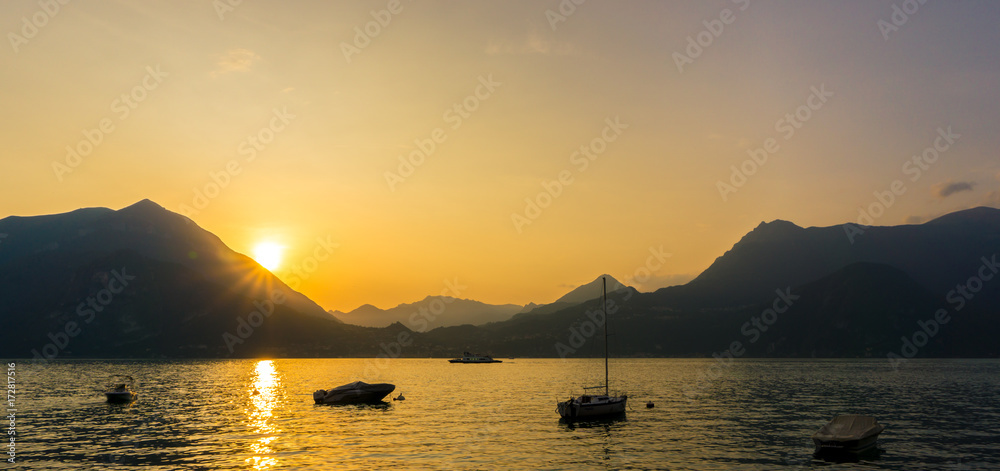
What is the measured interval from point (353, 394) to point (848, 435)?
2923 inches

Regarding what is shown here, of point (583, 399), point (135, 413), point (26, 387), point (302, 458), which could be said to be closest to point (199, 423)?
point (135, 413)

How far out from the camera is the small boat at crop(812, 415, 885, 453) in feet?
171

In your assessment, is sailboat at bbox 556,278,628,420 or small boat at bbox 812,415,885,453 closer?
small boat at bbox 812,415,885,453

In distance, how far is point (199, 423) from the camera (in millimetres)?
74375

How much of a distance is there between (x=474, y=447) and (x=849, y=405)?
234ft

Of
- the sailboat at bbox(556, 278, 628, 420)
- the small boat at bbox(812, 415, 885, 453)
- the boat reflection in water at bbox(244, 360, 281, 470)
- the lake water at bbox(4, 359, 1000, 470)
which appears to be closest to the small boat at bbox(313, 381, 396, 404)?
the lake water at bbox(4, 359, 1000, 470)

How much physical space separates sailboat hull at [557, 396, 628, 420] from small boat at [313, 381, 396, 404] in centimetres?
3951

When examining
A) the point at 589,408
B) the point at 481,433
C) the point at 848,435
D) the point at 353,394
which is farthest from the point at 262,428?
the point at 848,435

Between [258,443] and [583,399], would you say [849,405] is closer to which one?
[583,399]

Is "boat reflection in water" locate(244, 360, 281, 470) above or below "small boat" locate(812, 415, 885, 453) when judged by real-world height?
below

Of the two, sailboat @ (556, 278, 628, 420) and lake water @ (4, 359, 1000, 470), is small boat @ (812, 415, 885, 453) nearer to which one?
lake water @ (4, 359, 1000, 470)

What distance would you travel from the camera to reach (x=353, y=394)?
102 m

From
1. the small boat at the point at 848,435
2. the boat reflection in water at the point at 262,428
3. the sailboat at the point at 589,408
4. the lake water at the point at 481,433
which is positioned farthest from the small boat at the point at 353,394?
the small boat at the point at 848,435

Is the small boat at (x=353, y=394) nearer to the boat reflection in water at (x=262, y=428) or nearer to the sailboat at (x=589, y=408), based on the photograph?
the boat reflection in water at (x=262, y=428)
